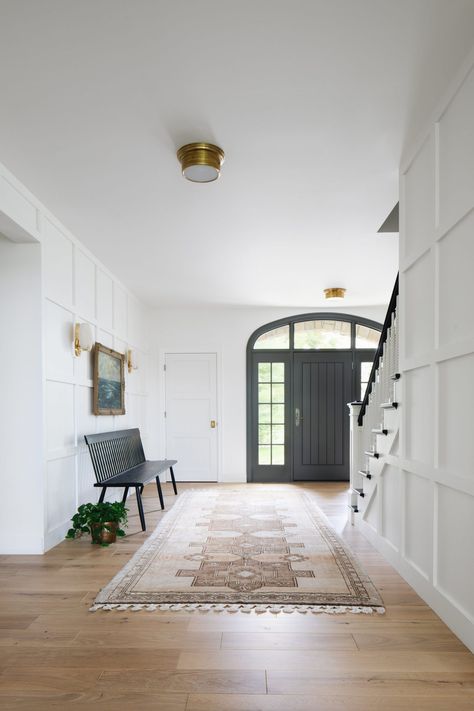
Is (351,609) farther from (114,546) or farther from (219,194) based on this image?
(219,194)

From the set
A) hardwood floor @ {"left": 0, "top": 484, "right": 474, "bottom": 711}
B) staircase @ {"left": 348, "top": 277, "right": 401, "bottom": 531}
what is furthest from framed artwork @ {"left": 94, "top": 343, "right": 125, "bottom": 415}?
staircase @ {"left": 348, "top": 277, "right": 401, "bottom": 531}

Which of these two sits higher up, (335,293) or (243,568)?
(335,293)

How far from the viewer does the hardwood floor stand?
1.89m

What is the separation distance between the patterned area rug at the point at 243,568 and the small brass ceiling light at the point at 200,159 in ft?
7.76

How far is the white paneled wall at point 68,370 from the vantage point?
3.91 metres

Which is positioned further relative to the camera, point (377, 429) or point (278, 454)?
point (278, 454)

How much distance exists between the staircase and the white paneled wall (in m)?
2.35

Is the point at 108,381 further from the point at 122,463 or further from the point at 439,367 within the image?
the point at 439,367

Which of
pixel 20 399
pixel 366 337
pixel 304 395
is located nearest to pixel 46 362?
Result: pixel 20 399

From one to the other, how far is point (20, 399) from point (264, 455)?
14.5 ft

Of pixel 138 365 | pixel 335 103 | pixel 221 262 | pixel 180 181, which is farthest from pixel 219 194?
pixel 138 365

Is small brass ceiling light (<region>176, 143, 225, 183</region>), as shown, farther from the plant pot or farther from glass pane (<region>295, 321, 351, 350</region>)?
glass pane (<region>295, 321, 351, 350</region>)

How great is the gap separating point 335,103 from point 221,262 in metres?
2.80

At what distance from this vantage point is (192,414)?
7.56m
